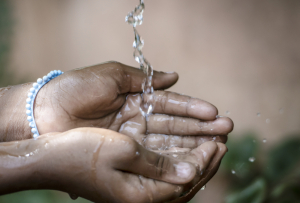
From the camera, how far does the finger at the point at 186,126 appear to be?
0.74 m

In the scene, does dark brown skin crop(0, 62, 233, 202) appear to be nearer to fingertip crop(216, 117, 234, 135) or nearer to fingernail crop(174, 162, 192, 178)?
fingertip crop(216, 117, 234, 135)

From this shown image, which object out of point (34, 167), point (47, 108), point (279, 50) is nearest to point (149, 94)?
point (47, 108)

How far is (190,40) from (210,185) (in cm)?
89

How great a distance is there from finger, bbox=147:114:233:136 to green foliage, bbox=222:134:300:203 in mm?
525

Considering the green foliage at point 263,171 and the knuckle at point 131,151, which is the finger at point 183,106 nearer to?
the knuckle at point 131,151

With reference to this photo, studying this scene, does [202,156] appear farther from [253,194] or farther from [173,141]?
[253,194]

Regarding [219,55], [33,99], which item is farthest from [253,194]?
[33,99]

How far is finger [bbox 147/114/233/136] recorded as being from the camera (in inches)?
29.2

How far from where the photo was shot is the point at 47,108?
767 mm

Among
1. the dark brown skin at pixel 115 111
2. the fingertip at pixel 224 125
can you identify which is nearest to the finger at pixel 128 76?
the dark brown skin at pixel 115 111

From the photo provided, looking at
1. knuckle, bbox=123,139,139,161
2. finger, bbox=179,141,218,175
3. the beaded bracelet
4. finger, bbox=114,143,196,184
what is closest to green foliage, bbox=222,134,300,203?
finger, bbox=179,141,218,175

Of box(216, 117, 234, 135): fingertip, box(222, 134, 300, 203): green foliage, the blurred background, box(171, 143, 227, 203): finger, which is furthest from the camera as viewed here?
the blurred background

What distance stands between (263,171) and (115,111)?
888mm

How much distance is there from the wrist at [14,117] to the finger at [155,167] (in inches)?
18.4
